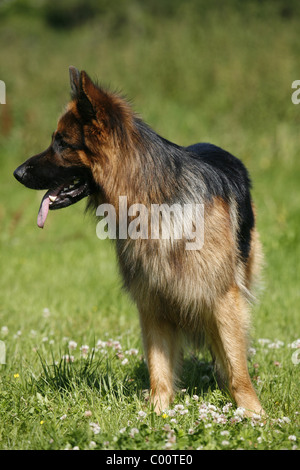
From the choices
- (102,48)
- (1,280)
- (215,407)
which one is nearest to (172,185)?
(215,407)

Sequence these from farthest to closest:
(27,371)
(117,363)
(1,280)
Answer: (1,280)
(117,363)
(27,371)

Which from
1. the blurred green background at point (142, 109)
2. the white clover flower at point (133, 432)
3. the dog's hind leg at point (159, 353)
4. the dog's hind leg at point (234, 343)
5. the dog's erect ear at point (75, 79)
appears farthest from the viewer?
the blurred green background at point (142, 109)

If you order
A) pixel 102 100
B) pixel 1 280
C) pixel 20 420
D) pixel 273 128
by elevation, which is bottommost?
pixel 20 420

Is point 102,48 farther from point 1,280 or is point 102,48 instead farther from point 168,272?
point 168,272

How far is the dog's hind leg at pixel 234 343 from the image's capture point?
3.52 m

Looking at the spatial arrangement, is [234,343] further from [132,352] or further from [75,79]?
[75,79]

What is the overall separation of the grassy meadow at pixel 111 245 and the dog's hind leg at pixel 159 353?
0.11 m

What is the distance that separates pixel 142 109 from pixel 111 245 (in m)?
12.3

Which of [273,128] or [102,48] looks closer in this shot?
[273,128]

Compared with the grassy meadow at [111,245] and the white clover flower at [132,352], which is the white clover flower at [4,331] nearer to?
the grassy meadow at [111,245]

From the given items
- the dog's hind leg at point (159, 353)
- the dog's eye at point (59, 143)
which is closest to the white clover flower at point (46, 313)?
the dog's hind leg at point (159, 353)

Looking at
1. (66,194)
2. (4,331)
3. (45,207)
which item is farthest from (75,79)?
(4,331)

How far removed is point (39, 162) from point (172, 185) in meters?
0.84

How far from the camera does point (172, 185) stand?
3336 mm
